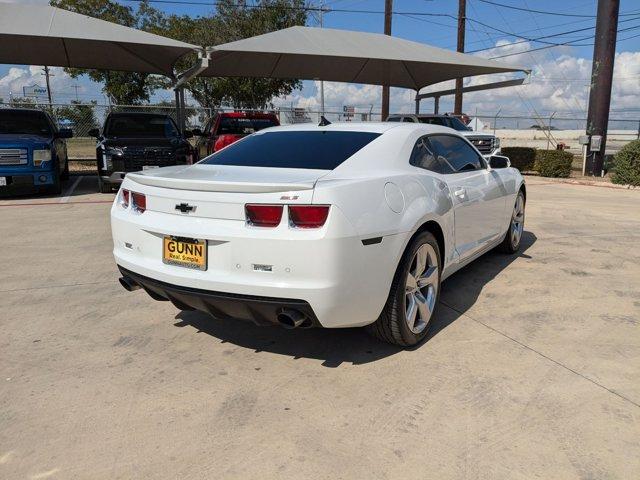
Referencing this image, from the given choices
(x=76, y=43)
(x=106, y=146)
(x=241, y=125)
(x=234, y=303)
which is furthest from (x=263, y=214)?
(x=76, y=43)

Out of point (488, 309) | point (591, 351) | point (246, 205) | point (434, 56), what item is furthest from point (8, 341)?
point (434, 56)

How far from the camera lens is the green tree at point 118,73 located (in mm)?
29406

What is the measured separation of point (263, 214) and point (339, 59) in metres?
15.0

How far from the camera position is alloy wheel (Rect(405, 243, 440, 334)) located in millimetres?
3533

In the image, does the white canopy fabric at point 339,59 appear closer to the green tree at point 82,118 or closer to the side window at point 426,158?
the green tree at point 82,118

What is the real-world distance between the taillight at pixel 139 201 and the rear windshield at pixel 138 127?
8.74m

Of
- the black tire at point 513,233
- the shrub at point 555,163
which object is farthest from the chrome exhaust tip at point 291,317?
the shrub at point 555,163

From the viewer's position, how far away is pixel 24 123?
1152 cm

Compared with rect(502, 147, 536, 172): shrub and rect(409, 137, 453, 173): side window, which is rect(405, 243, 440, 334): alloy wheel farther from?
rect(502, 147, 536, 172): shrub

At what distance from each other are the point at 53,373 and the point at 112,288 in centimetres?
172

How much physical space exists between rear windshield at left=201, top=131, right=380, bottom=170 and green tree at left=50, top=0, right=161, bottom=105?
27576mm

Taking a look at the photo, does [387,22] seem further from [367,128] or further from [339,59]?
[367,128]

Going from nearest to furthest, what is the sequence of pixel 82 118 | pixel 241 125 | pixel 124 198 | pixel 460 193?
1. pixel 124 198
2. pixel 460 193
3. pixel 241 125
4. pixel 82 118

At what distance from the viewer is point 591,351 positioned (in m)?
3.56
